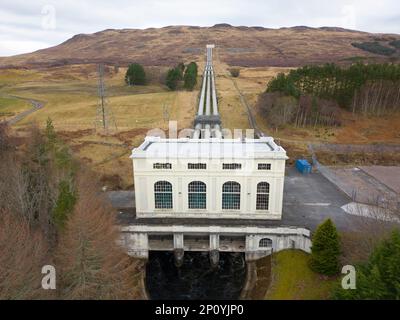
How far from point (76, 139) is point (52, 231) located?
38.7 metres

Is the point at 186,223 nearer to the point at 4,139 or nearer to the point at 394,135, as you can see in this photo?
the point at 4,139

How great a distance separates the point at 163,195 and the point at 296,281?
16.3 meters

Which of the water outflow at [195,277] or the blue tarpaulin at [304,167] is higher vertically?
the blue tarpaulin at [304,167]

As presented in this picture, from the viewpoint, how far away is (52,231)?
1321 inches

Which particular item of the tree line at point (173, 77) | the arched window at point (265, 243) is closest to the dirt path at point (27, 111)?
the tree line at point (173, 77)

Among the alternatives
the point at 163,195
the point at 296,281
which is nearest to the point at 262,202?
the point at 296,281

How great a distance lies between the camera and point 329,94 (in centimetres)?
7856

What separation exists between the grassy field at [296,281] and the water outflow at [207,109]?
2567 cm

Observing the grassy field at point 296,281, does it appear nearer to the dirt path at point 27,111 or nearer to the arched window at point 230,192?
the arched window at point 230,192

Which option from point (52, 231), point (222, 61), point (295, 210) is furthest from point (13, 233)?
point (222, 61)

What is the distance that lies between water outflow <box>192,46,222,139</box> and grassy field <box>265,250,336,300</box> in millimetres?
25673

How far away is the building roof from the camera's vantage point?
1445 inches

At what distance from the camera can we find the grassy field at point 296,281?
99.2 feet

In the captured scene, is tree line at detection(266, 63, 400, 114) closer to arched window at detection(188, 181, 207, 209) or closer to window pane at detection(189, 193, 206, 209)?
arched window at detection(188, 181, 207, 209)
